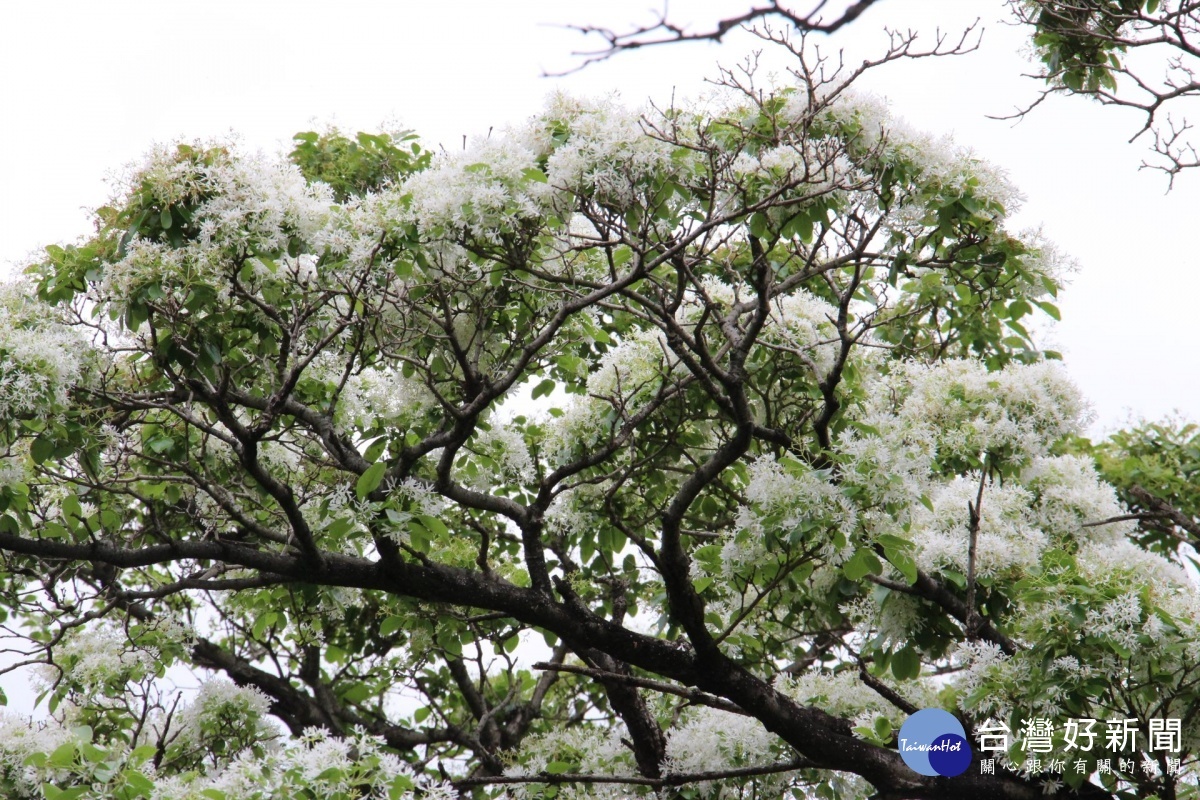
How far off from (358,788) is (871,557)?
2.13 meters

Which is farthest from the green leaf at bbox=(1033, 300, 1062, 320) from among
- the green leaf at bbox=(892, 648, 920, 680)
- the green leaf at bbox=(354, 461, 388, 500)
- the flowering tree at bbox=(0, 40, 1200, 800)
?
the green leaf at bbox=(354, 461, 388, 500)

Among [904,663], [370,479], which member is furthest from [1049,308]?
[370,479]

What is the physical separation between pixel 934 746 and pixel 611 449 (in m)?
1.90

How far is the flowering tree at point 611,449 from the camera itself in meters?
4.18

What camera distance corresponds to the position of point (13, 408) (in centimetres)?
428

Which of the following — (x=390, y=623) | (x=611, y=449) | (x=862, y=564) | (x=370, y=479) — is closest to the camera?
(x=862, y=564)

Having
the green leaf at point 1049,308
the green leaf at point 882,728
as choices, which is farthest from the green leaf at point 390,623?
the green leaf at point 1049,308

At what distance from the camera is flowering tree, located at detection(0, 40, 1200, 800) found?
4184 millimetres

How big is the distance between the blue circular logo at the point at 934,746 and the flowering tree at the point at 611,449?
0.09 m

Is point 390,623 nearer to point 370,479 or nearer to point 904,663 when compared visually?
point 370,479

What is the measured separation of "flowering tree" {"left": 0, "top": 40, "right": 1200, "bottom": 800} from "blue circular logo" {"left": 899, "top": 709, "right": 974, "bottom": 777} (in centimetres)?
9

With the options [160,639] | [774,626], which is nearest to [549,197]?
[774,626]

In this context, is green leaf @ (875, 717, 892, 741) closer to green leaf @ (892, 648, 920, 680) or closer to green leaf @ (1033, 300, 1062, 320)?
green leaf @ (892, 648, 920, 680)

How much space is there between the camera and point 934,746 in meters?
4.79
